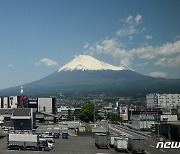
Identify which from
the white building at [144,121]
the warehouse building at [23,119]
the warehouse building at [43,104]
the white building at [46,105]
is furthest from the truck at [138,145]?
the white building at [46,105]

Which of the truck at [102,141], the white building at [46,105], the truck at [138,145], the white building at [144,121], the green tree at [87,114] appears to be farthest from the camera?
the white building at [46,105]

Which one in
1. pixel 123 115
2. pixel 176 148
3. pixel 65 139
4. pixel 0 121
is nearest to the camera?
pixel 176 148

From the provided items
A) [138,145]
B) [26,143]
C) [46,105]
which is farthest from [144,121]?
[46,105]

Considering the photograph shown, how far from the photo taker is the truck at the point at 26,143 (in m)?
44.6

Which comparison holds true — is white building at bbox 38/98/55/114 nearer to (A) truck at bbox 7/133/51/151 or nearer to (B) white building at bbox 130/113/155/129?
(B) white building at bbox 130/113/155/129

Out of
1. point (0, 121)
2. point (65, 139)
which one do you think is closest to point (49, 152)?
point (65, 139)

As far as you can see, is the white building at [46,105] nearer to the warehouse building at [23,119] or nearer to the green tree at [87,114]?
the green tree at [87,114]

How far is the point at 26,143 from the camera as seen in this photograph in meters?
44.8

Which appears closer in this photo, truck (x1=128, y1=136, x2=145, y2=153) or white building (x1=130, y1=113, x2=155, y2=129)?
truck (x1=128, y1=136, x2=145, y2=153)

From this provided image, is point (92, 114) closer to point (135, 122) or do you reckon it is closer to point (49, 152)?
point (135, 122)

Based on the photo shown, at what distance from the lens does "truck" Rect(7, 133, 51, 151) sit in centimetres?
4459

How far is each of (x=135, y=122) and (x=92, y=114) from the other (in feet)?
95.1

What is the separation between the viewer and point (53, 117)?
120 meters

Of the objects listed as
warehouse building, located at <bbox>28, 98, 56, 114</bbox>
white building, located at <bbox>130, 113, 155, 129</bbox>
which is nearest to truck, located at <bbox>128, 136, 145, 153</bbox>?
white building, located at <bbox>130, 113, 155, 129</bbox>
